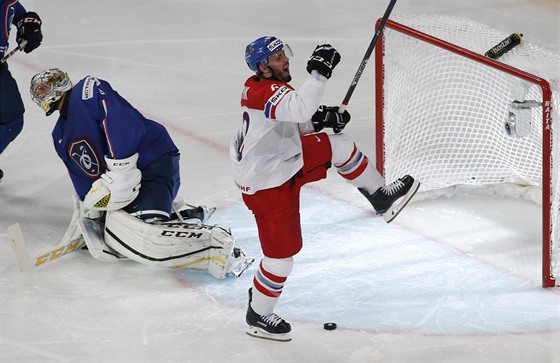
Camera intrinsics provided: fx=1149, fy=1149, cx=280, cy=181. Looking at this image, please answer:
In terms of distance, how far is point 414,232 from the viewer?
446 cm

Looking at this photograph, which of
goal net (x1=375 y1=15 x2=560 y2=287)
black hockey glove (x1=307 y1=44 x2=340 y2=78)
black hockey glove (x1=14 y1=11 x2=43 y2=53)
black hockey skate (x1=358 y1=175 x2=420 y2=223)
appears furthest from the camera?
black hockey glove (x1=14 y1=11 x2=43 y2=53)

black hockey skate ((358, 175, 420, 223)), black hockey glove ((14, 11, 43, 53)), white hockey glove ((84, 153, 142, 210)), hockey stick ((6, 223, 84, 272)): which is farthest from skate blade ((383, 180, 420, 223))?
black hockey glove ((14, 11, 43, 53))

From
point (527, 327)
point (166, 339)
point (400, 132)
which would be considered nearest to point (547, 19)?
point (400, 132)

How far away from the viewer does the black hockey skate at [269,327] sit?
3654 mm

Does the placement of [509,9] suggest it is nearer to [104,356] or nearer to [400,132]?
[400,132]

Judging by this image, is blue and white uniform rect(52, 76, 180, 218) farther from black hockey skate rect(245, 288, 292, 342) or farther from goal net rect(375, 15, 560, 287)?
goal net rect(375, 15, 560, 287)

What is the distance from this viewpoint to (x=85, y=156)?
13.8 ft

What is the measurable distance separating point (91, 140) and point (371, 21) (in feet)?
10.5

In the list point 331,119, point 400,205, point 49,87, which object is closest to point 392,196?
point 400,205

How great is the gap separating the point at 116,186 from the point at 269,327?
0.86 m

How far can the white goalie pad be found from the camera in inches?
161

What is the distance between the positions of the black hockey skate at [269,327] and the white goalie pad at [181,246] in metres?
0.43

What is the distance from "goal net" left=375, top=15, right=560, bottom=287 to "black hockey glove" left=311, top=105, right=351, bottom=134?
678mm

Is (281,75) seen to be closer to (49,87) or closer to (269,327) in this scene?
(269,327)
